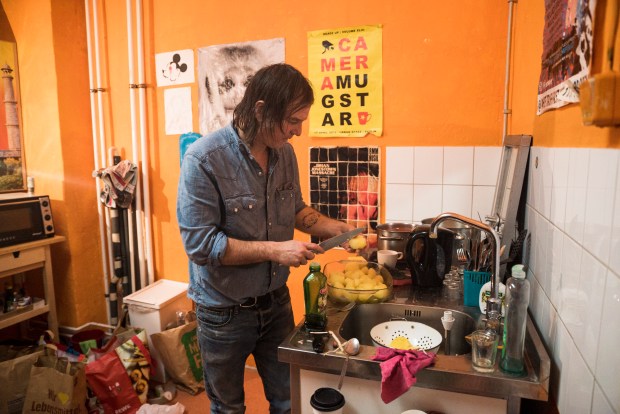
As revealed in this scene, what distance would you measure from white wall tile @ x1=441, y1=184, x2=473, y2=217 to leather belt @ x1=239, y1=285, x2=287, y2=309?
102 cm

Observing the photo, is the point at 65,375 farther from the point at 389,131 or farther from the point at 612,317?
the point at 612,317

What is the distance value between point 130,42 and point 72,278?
1581mm

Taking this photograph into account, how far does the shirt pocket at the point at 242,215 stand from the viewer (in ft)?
4.66

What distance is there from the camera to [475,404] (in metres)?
1.05

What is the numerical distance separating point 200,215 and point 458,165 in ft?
4.35

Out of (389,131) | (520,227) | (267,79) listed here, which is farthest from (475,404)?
(389,131)

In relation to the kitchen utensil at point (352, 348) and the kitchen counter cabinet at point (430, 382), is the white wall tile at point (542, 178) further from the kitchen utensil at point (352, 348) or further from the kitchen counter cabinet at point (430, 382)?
the kitchen utensil at point (352, 348)

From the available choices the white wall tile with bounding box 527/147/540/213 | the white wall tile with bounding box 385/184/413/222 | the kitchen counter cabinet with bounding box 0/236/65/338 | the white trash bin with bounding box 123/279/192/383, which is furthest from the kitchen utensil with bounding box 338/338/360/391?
the kitchen counter cabinet with bounding box 0/236/65/338

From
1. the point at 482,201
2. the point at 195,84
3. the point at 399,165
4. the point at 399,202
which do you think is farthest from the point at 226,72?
the point at 482,201

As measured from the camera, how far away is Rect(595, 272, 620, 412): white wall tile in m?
0.69

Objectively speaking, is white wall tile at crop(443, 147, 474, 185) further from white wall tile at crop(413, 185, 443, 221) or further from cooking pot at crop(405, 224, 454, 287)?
cooking pot at crop(405, 224, 454, 287)

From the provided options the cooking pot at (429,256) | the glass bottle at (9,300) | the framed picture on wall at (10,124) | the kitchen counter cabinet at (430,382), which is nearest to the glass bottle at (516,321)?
the kitchen counter cabinet at (430,382)

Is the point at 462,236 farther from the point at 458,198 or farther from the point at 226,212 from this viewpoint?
the point at 226,212

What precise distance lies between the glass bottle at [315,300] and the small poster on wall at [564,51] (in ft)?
2.68
